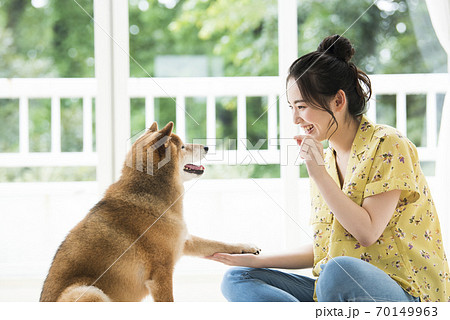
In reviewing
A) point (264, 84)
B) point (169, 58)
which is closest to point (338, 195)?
point (264, 84)

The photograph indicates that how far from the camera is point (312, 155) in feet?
3.34

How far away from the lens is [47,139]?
2.50 meters

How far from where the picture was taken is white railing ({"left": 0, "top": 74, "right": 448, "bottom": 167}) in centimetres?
235

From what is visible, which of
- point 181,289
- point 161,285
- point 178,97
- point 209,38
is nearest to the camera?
point 161,285

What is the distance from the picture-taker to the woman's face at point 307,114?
1.10 m

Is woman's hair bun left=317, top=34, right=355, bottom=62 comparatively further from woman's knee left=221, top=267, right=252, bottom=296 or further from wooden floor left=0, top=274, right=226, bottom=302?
wooden floor left=0, top=274, right=226, bottom=302

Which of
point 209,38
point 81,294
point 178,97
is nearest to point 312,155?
point 81,294

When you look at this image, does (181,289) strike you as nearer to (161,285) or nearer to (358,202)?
(161,285)

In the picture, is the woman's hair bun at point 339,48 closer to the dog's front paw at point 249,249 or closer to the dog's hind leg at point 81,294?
the dog's front paw at point 249,249

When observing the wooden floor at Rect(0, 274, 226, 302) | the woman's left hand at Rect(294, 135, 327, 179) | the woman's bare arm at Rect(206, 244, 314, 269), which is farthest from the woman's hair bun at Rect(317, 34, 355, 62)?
the wooden floor at Rect(0, 274, 226, 302)

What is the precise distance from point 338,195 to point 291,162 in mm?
1043

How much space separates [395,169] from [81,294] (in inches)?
31.8

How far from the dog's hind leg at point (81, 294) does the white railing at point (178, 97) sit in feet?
4.62

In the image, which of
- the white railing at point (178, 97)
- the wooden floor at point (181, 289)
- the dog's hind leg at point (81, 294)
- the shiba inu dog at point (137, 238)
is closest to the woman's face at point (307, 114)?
the shiba inu dog at point (137, 238)
